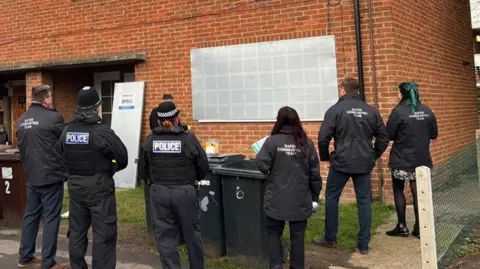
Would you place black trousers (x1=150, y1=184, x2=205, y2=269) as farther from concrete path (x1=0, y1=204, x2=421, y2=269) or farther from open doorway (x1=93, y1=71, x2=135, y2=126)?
open doorway (x1=93, y1=71, x2=135, y2=126)

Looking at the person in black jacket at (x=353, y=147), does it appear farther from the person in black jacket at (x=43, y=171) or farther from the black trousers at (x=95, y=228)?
the person in black jacket at (x=43, y=171)

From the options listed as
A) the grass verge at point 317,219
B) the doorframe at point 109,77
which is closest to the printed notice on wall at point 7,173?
the grass verge at point 317,219

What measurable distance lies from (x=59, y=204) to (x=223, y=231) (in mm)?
1847

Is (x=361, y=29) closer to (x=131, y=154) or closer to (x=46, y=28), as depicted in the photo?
(x=131, y=154)

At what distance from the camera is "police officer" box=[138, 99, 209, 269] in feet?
13.8

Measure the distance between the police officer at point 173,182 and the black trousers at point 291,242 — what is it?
698 mm

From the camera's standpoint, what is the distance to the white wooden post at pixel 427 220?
13.5 ft

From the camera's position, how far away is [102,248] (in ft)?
14.5

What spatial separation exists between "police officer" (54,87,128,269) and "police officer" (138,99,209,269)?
0.41m

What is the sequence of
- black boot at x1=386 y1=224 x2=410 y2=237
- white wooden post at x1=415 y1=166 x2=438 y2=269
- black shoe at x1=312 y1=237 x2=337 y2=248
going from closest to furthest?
white wooden post at x1=415 y1=166 x2=438 y2=269 → black shoe at x1=312 y1=237 x2=337 y2=248 → black boot at x1=386 y1=224 x2=410 y2=237

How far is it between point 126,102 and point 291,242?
6.43m

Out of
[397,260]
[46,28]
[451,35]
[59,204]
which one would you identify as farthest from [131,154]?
[451,35]

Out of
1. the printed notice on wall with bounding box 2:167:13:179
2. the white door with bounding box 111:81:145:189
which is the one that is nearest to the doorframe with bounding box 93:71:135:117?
the white door with bounding box 111:81:145:189

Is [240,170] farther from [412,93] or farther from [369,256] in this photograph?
[412,93]
